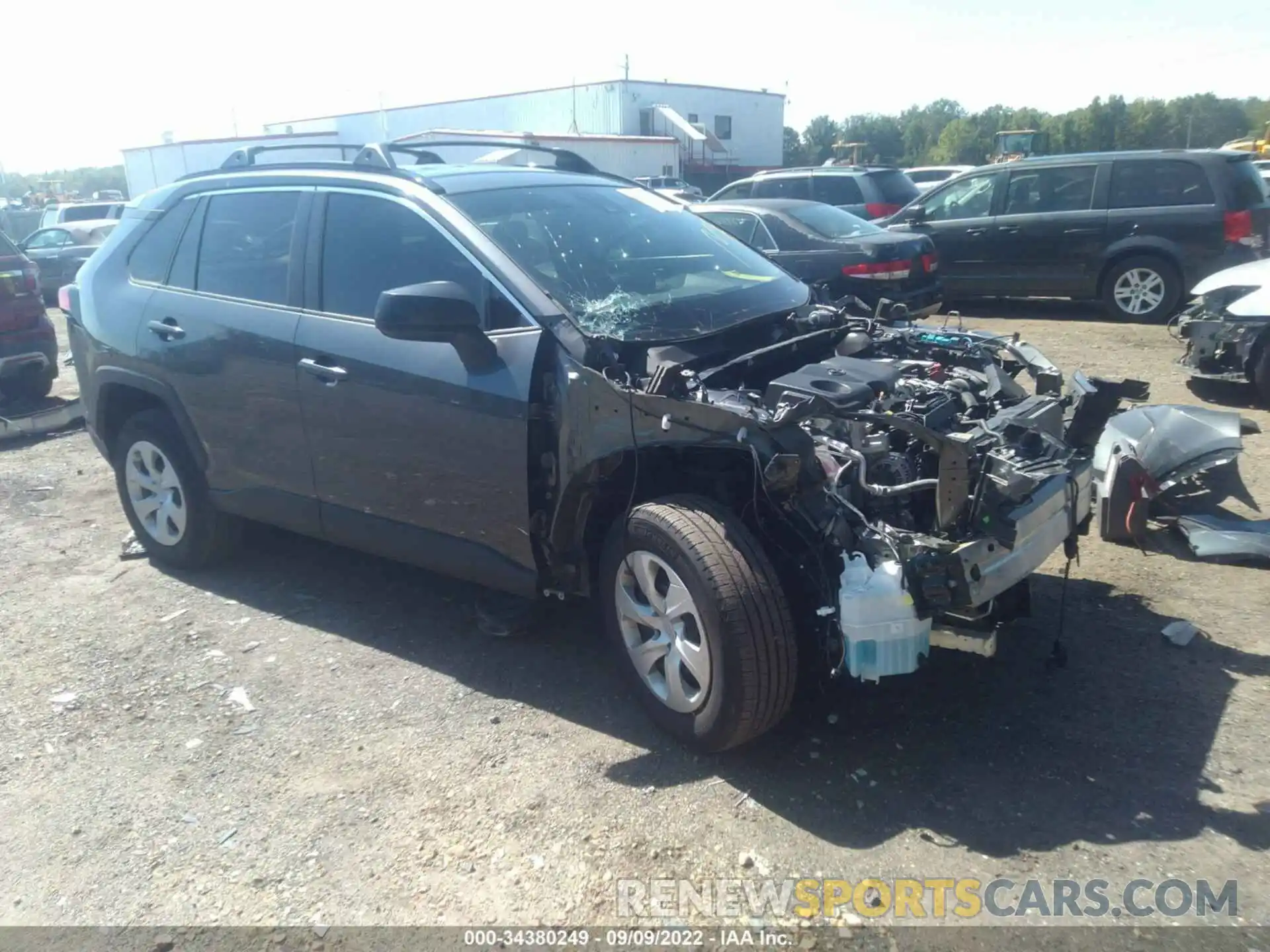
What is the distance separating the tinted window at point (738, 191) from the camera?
1570cm

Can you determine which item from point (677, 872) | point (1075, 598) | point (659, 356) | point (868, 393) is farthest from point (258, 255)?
point (1075, 598)

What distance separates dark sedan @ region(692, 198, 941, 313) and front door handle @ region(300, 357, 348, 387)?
6253 millimetres

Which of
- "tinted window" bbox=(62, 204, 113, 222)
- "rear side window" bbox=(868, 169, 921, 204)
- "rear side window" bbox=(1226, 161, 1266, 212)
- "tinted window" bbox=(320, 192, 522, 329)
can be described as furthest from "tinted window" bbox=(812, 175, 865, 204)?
"tinted window" bbox=(62, 204, 113, 222)

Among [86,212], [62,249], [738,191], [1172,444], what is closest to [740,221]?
[738,191]

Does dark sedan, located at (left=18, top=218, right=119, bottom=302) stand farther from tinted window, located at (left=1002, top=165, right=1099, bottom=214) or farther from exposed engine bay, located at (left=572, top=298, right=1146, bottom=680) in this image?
exposed engine bay, located at (left=572, top=298, right=1146, bottom=680)

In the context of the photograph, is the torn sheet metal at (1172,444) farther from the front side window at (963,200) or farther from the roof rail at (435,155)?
the front side window at (963,200)

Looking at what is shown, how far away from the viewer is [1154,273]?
10.8 metres

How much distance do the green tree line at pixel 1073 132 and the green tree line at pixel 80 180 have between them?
157 feet

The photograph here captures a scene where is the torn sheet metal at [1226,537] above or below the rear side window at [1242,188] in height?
below

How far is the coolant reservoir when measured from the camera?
2961mm

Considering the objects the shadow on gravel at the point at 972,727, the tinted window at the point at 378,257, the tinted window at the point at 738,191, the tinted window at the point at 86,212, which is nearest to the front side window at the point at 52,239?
the tinted window at the point at 86,212

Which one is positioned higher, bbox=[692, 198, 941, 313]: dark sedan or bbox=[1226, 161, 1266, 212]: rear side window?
bbox=[1226, 161, 1266, 212]: rear side window

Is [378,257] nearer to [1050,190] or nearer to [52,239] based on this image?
[1050,190]

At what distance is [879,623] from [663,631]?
0.79 meters
